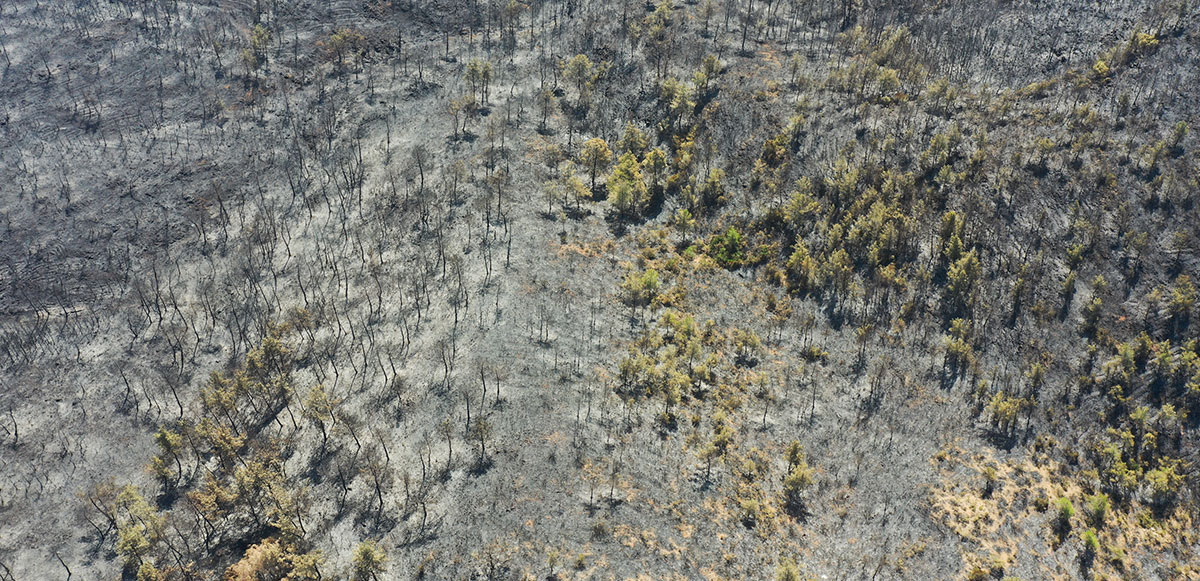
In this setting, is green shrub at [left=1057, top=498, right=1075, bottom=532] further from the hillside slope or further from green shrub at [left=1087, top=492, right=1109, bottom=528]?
green shrub at [left=1087, top=492, right=1109, bottom=528]

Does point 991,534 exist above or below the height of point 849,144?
below

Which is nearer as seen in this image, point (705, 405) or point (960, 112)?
point (705, 405)

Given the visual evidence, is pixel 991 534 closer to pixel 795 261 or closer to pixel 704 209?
pixel 795 261

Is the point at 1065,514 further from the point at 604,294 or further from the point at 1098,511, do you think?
the point at 604,294

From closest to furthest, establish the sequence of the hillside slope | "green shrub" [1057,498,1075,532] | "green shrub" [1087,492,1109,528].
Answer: the hillside slope
"green shrub" [1057,498,1075,532]
"green shrub" [1087,492,1109,528]

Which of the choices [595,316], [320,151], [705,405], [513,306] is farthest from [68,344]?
[705,405]

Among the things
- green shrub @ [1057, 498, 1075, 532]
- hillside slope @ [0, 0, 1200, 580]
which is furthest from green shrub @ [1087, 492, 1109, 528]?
green shrub @ [1057, 498, 1075, 532]

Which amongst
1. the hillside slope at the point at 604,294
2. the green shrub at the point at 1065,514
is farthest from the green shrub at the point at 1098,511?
the green shrub at the point at 1065,514

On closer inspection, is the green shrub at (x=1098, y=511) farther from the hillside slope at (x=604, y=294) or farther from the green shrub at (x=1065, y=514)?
the green shrub at (x=1065, y=514)

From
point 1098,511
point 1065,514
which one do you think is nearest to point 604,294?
point 1065,514

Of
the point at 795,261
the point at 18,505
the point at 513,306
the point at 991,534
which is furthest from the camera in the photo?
the point at 795,261

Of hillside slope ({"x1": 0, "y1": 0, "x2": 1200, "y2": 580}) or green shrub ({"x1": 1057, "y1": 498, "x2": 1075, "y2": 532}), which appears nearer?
hillside slope ({"x1": 0, "y1": 0, "x2": 1200, "y2": 580})
